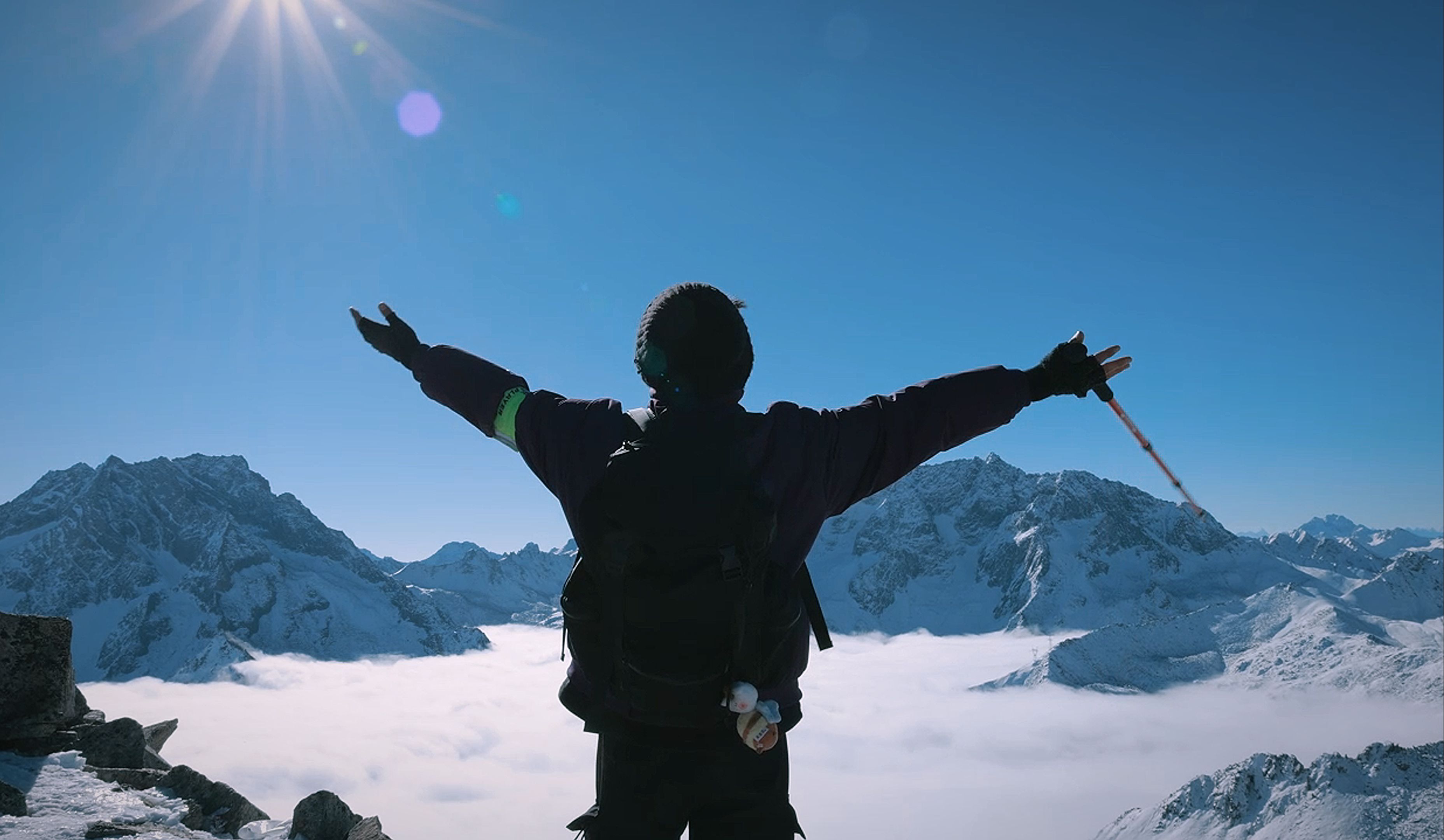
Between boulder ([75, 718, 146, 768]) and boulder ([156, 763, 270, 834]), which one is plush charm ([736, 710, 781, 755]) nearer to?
boulder ([156, 763, 270, 834])

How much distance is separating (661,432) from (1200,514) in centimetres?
424

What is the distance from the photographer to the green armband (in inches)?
142

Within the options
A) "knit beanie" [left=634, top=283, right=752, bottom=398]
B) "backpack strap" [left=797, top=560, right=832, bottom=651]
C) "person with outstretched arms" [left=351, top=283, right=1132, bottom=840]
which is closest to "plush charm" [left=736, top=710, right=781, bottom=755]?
"person with outstretched arms" [left=351, top=283, right=1132, bottom=840]

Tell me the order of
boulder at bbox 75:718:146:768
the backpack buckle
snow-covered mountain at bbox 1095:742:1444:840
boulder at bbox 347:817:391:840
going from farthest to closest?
1. snow-covered mountain at bbox 1095:742:1444:840
2. boulder at bbox 347:817:391:840
3. boulder at bbox 75:718:146:768
4. the backpack buckle

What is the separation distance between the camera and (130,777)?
10219 millimetres

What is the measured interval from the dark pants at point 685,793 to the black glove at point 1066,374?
226 cm

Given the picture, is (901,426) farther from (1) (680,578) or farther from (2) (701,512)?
(1) (680,578)

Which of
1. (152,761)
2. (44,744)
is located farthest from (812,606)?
(152,761)

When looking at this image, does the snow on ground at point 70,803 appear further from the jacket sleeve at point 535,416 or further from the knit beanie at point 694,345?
the knit beanie at point 694,345

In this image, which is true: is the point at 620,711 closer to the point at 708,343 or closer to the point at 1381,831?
the point at 708,343

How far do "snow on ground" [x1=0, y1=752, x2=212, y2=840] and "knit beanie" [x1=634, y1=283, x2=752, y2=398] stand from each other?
809 cm

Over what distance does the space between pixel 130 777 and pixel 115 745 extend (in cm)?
143

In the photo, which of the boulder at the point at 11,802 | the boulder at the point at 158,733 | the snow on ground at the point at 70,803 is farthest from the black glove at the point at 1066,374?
the boulder at the point at 158,733

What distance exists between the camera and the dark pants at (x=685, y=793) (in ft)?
10.7
